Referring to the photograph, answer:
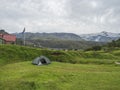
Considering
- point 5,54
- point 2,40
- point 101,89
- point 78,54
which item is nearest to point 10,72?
point 101,89

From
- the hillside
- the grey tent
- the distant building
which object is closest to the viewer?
the grey tent

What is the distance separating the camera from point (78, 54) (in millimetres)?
70625

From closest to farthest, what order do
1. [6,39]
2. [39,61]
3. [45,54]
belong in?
[39,61] → [45,54] → [6,39]

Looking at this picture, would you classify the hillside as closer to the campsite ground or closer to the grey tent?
the grey tent

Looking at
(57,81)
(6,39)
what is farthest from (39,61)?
(6,39)

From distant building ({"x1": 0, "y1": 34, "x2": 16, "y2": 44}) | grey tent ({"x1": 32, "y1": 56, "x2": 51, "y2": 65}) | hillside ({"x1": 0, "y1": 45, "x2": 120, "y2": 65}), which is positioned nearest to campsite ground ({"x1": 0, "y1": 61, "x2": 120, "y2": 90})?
grey tent ({"x1": 32, "y1": 56, "x2": 51, "y2": 65})

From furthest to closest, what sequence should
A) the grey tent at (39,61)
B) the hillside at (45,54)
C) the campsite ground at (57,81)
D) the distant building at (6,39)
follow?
the distant building at (6,39) < the hillside at (45,54) < the grey tent at (39,61) < the campsite ground at (57,81)

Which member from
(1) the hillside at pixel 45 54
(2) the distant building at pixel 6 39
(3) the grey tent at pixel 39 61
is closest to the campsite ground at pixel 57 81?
(3) the grey tent at pixel 39 61

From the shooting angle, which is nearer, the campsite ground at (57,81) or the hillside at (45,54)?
the campsite ground at (57,81)

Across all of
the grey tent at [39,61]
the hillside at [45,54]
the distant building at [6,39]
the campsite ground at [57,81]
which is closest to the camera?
the campsite ground at [57,81]

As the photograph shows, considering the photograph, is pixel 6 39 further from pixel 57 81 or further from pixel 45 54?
pixel 57 81

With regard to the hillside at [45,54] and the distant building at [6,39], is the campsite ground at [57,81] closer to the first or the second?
the hillside at [45,54]

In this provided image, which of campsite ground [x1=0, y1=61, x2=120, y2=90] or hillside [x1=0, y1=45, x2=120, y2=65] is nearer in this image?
campsite ground [x1=0, y1=61, x2=120, y2=90]

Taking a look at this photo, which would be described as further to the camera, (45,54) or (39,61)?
(45,54)
